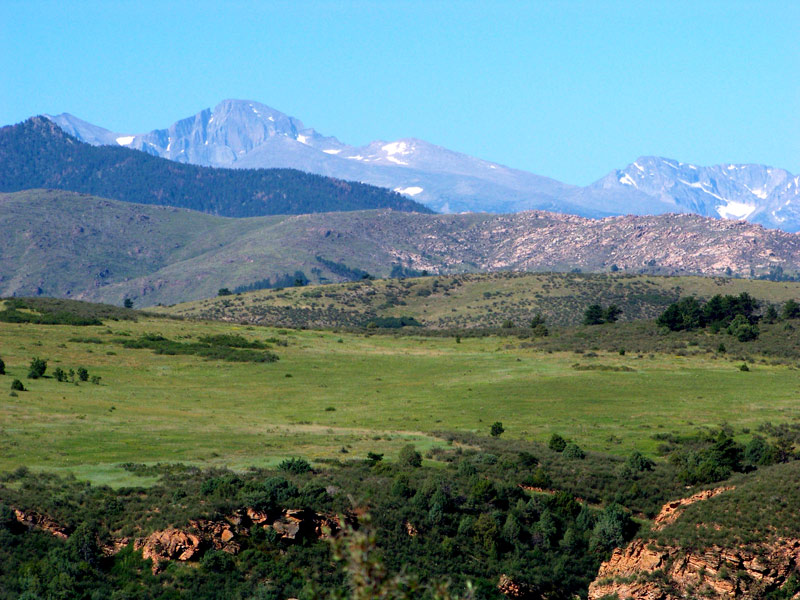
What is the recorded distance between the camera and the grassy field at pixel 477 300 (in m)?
167

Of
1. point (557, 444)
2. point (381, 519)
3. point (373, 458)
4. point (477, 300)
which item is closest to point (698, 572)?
point (381, 519)

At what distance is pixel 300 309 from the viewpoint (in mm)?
172750

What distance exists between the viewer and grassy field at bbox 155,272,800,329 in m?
167

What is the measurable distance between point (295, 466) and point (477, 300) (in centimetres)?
14191

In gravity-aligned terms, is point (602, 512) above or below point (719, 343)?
below

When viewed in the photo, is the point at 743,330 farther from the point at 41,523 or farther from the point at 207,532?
the point at 41,523

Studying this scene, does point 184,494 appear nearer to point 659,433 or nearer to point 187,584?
point 187,584

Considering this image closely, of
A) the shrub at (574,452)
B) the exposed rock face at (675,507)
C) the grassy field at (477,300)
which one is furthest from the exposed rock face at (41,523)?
the grassy field at (477,300)

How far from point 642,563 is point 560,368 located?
4379cm

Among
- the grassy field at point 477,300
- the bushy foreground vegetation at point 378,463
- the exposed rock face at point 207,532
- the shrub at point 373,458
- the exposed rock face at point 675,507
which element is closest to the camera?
the bushy foreground vegetation at point 378,463

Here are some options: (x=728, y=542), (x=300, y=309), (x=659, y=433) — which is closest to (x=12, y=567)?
(x=728, y=542)

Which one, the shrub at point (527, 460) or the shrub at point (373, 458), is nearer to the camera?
the shrub at point (373, 458)

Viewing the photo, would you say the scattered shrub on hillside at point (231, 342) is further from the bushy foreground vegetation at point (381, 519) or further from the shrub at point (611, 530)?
the shrub at point (611, 530)

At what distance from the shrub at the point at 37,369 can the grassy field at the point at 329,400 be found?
1.55 metres
